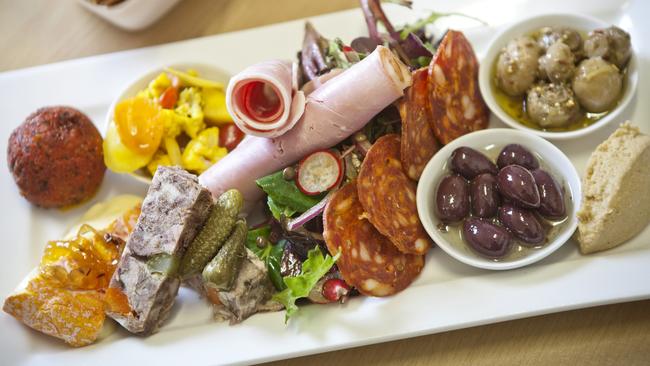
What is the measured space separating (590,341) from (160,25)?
263 cm

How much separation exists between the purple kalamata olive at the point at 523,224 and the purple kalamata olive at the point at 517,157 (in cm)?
18

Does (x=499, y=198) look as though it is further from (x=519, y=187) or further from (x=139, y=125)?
(x=139, y=125)

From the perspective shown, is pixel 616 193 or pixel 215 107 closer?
pixel 616 193

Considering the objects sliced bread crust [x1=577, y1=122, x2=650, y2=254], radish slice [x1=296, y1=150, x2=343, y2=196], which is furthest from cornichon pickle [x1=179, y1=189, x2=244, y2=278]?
sliced bread crust [x1=577, y1=122, x2=650, y2=254]


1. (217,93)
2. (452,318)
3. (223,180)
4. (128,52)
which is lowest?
(452,318)

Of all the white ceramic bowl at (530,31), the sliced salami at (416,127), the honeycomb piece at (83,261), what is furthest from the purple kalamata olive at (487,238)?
the honeycomb piece at (83,261)

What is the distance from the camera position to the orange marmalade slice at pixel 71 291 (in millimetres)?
2166

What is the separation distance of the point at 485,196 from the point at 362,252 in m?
0.49

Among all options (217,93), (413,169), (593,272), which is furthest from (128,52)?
(593,272)

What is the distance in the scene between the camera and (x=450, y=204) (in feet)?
7.00

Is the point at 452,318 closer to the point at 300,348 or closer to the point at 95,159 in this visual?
the point at 300,348

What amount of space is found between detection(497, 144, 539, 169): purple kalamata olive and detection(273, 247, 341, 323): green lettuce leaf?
2.37 feet

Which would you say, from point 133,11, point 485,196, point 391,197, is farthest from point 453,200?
point 133,11

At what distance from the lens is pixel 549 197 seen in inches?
81.0
